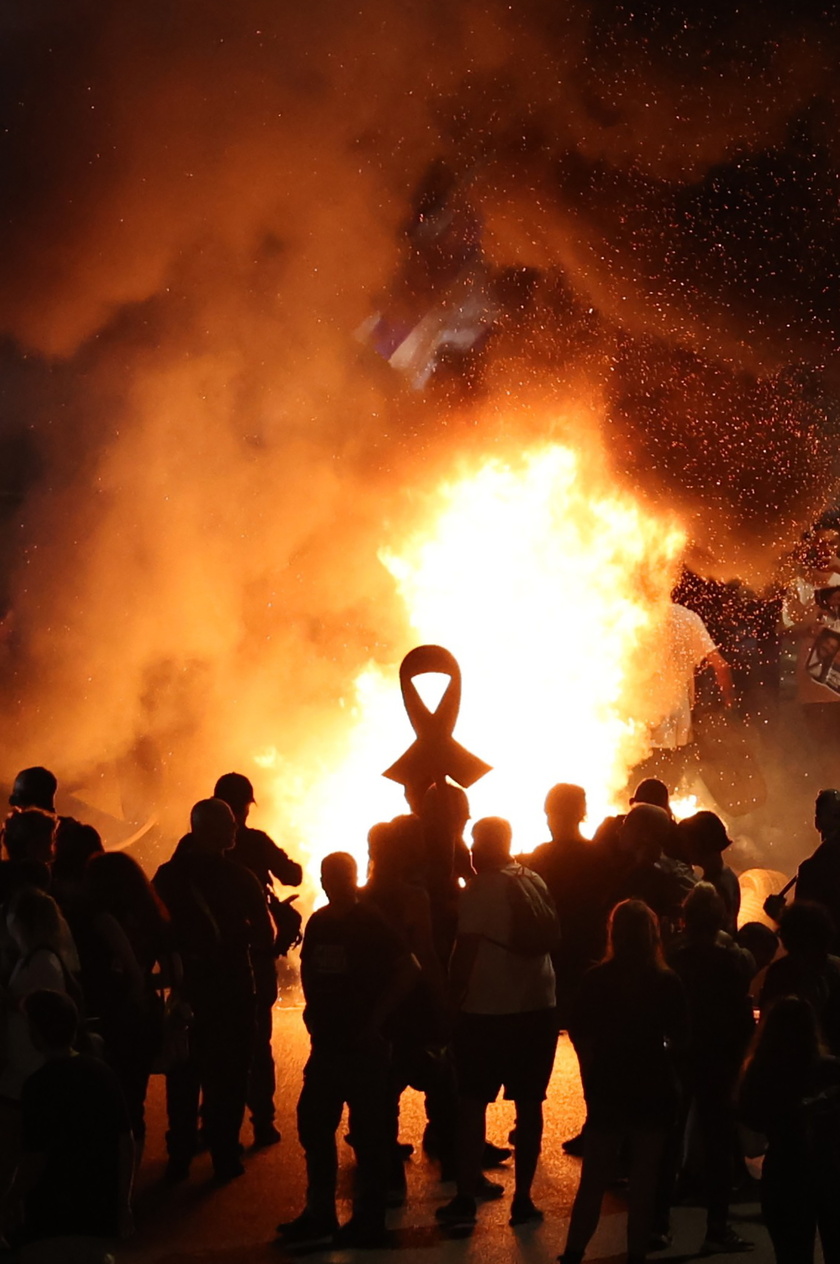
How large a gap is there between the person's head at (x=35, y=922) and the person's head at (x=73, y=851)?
72cm

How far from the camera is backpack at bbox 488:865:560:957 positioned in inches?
→ 236

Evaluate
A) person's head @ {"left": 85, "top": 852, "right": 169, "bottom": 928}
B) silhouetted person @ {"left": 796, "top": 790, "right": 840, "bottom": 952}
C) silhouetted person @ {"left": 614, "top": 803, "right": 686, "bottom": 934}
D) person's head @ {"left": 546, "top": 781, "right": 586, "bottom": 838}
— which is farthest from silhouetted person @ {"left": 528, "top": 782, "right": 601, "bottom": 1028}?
person's head @ {"left": 85, "top": 852, "right": 169, "bottom": 928}

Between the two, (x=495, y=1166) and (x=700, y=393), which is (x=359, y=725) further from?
(x=495, y=1166)

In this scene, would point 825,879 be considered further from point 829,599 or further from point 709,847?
point 829,599

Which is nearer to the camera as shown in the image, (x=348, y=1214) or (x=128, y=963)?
(x=128, y=963)

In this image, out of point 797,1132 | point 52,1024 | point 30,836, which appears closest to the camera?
point 52,1024

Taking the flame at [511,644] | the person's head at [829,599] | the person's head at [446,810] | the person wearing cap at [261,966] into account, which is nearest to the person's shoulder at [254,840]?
the person wearing cap at [261,966]

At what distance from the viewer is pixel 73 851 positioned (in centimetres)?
629

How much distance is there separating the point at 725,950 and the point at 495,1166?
1.67 m

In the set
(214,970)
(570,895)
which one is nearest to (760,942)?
(570,895)

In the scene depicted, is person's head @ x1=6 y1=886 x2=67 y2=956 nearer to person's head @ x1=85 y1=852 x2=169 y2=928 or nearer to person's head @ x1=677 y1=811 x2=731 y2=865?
person's head @ x1=85 y1=852 x2=169 y2=928

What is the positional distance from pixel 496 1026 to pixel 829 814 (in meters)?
2.34

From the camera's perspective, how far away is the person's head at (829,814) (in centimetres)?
768

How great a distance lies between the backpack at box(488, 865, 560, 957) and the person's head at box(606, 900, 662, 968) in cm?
66
